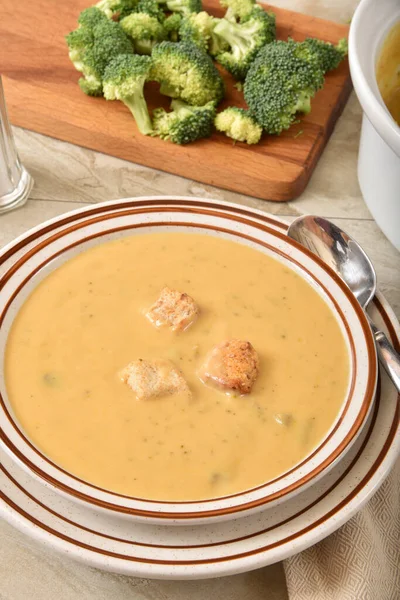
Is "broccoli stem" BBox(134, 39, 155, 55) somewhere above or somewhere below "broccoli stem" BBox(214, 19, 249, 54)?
below

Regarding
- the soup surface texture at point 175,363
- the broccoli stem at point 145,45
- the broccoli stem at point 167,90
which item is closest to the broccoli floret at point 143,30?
the broccoli stem at point 145,45

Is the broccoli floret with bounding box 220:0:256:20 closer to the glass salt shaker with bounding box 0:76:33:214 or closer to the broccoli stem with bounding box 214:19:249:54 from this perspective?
the broccoli stem with bounding box 214:19:249:54

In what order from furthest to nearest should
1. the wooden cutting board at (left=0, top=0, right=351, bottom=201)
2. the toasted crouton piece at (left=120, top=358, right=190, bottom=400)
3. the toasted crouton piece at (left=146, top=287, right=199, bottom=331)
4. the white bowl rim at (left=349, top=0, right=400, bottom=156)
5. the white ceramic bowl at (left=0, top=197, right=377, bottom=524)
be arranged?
1. the wooden cutting board at (left=0, top=0, right=351, bottom=201)
2. the white bowl rim at (left=349, top=0, right=400, bottom=156)
3. the toasted crouton piece at (left=146, top=287, right=199, bottom=331)
4. the toasted crouton piece at (left=120, top=358, right=190, bottom=400)
5. the white ceramic bowl at (left=0, top=197, right=377, bottom=524)

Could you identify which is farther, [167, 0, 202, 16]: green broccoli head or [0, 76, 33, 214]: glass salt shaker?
[167, 0, 202, 16]: green broccoli head

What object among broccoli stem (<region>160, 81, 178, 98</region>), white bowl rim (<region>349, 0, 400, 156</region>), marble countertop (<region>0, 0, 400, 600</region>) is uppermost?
white bowl rim (<region>349, 0, 400, 156</region>)

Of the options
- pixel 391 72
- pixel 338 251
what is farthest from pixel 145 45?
pixel 338 251

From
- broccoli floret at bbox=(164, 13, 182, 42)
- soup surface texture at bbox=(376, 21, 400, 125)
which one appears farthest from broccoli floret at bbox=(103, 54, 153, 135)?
soup surface texture at bbox=(376, 21, 400, 125)

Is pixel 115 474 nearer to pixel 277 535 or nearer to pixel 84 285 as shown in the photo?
pixel 277 535
